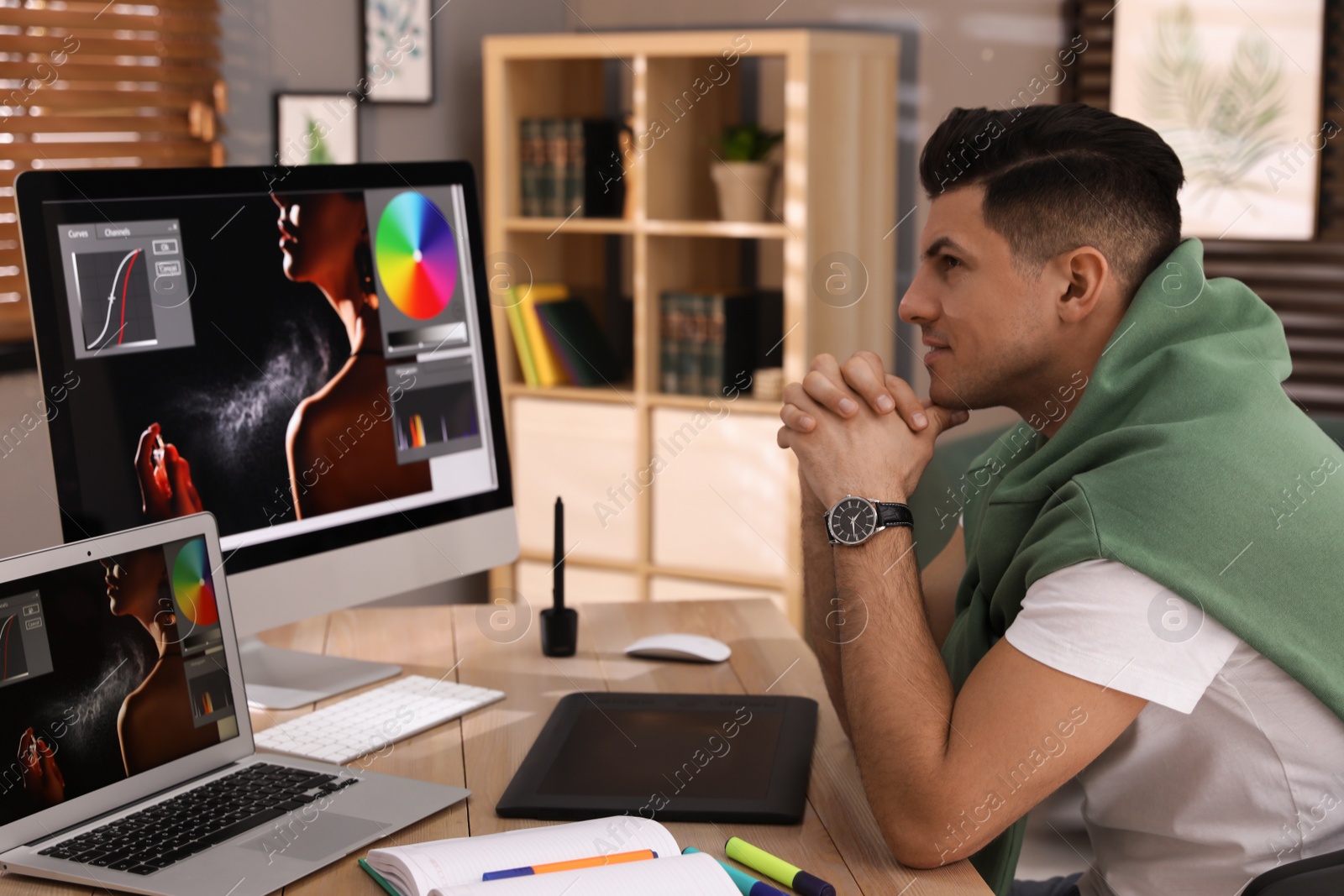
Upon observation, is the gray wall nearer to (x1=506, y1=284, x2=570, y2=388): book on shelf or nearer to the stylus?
(x1=506, y1=284, x2=570, y2=388): book on shelf

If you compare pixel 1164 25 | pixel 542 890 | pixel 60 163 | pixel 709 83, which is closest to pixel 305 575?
pixel 542 890

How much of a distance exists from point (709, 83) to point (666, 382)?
0.82 metres

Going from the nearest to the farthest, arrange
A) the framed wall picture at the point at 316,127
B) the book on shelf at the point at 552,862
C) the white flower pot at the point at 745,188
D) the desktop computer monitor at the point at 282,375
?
the book on shelf at the point at 552,862
the desktop computer monitor at the point at 282,375
the framed wall picture at the point at 316,127
the white flower pot at the point at 745,188

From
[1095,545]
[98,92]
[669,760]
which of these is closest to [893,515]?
[1095,545]

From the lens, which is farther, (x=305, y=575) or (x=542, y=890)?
(x=305, y=575)

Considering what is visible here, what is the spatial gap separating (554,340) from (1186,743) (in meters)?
2.49

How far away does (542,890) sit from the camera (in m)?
0.94

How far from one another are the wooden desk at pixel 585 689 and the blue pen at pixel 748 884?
0.06m

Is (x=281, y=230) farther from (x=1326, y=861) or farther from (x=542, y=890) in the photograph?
(x=1326, y=861)

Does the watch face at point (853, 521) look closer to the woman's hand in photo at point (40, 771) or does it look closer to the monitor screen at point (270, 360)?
the monitor screen at point (270, 360)

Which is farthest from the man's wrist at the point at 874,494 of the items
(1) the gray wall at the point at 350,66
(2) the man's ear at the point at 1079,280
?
(1) the gray wall at the point at 350,66

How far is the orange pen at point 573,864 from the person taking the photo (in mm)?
971

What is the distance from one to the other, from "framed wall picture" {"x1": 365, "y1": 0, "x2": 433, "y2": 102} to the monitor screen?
189 cm

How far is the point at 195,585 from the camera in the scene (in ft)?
3.82
